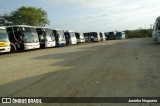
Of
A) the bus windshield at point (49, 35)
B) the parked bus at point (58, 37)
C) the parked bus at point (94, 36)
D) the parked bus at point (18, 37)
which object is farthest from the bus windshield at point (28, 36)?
the parked bus at point (94, 36)

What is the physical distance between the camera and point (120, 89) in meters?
7.78

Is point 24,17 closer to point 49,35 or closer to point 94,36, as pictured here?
point 94,36

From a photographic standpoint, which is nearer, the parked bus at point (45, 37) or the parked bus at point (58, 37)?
the parked bus at point (45, 37)

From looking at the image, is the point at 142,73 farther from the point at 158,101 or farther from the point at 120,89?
the point at 158,101

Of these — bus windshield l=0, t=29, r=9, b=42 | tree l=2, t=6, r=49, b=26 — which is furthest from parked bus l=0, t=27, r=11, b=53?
tree l=2, t=6, r=49, b=26

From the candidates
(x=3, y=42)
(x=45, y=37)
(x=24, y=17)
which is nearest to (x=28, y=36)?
(x=3, y=42)

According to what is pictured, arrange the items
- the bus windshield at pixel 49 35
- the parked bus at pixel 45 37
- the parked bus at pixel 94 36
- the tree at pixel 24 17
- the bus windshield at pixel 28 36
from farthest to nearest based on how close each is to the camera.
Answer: the tree at pixel 24 17, the parked bus at pixel 94 36, the bus windshield at pixel 49 35, the parked bus at pixel 45 37, the bus windshield at pixel 28 36

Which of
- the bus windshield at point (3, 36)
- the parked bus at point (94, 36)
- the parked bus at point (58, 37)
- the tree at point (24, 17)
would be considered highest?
the tree at point (24, 17)

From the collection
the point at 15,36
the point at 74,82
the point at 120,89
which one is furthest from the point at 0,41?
the point at 120,89

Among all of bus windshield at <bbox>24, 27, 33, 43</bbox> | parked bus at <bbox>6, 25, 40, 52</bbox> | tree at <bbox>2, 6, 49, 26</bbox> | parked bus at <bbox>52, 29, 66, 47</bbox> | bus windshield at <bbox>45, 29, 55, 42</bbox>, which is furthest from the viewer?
tree at <bbox>2, 6, 49, 26</bbox>

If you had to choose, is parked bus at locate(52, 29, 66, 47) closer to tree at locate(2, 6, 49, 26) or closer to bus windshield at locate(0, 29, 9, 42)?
bus windshield at locate(0, 29, 9, 42)

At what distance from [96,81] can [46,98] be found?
236cm

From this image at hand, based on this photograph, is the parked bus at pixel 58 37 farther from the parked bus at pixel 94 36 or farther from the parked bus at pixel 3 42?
the parked bus at pixel 94 36

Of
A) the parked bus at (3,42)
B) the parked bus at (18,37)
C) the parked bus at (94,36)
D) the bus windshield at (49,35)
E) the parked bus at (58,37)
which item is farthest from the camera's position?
the parked bus at (94,36)
